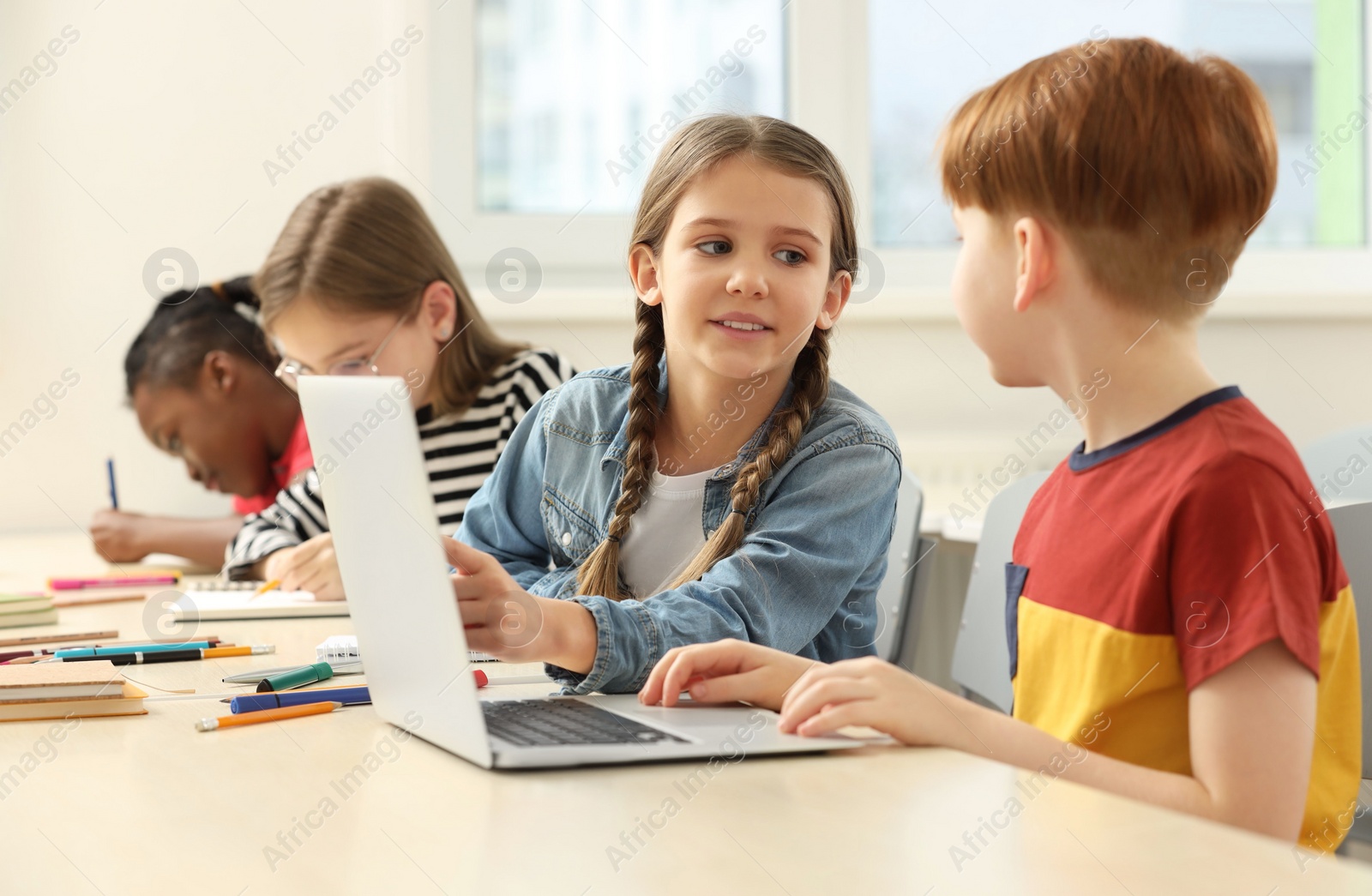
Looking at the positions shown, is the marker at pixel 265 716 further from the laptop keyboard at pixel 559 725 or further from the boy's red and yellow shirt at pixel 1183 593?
the boy's red and yellow shirt at pixel 1183 593

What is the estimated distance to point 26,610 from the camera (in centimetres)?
131

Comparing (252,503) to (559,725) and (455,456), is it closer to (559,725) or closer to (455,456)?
(455,456)

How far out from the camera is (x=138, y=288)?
2350 millimetres

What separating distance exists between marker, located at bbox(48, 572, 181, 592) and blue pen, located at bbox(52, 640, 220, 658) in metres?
0.55

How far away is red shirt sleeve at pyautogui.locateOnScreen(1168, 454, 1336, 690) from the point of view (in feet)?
2.27

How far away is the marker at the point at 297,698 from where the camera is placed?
32.3 inches

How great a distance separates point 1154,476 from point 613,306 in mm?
1705

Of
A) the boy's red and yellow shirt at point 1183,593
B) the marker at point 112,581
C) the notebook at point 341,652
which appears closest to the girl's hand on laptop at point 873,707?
the boy's red and yellow shirt at point 1183,593

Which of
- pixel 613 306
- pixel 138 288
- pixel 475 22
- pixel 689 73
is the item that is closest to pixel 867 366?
pixel 613 306

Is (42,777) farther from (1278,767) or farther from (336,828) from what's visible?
(1278,767)

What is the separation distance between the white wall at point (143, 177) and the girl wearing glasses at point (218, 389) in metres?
0.20

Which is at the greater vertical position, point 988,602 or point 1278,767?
point 1278,767

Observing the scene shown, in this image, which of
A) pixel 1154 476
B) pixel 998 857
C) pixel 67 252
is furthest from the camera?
pixel 67 252

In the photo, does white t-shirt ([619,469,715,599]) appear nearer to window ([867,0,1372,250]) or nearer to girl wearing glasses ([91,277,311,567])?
girl wearing glasses ([91,277,311,567])
